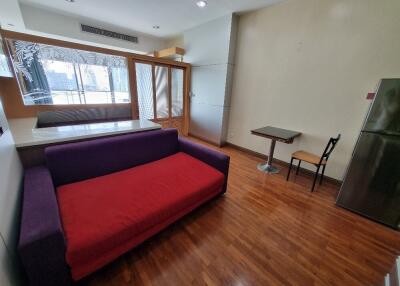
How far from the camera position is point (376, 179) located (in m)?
1.79

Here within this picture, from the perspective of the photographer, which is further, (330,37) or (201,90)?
(201,90)

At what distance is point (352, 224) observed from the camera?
1.80m

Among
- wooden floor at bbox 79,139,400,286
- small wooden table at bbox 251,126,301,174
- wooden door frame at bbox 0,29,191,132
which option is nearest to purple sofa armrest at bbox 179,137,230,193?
wooden floor at bbox 79,139,400,286

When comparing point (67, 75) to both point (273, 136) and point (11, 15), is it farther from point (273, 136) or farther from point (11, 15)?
point (273, 136)

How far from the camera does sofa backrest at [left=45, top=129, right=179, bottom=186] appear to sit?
58.3 inches

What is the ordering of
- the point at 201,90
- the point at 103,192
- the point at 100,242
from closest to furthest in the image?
the point at 100,242, the point at 103,192, the point at 201,90

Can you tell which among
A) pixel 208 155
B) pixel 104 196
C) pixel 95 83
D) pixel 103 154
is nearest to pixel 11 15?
pixel 95 83

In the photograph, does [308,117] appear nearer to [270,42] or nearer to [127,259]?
[270,42]

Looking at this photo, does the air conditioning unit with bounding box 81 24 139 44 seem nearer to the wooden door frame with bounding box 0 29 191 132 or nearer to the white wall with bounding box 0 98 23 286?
the wooden door frame with bounding box 0 29 191 132

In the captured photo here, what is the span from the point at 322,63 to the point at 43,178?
12.2 feet

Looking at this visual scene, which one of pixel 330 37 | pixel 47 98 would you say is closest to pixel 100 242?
pixel 47 98

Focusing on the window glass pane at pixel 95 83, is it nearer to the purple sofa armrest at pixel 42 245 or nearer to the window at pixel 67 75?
the window at pixel 67 75

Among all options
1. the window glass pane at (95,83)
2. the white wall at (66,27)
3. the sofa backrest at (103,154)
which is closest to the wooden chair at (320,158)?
the sofa backrest at (103,154)

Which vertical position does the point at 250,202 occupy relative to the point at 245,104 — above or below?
below
